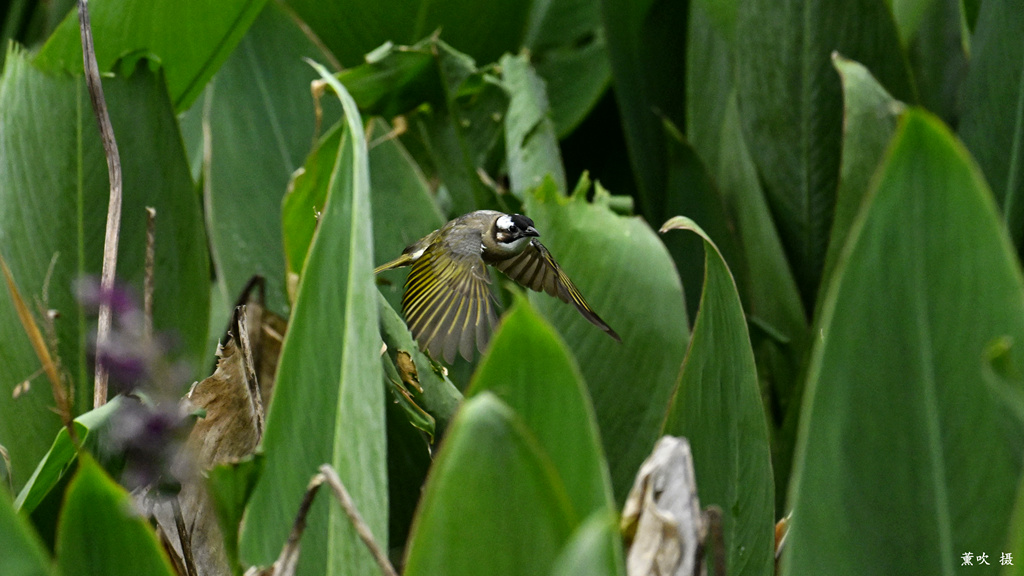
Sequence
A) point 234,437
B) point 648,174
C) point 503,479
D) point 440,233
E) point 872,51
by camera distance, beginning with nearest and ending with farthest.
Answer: point 503,479 < point 234,437 < point 440,233 < point 872,51 < point 648,174

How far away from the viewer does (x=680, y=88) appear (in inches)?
40.5

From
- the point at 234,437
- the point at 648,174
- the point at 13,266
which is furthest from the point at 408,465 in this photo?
the point at 648,174

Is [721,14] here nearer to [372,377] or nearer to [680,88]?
[680,88]

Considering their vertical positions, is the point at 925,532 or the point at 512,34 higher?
the point at 512,34

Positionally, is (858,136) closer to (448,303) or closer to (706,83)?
(706,83)

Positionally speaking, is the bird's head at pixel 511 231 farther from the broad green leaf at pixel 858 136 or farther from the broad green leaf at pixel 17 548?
the broad green leaf at pixel 17 548

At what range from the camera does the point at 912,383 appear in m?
0.29

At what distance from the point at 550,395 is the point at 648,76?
757mm

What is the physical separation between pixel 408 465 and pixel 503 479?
0.30 m

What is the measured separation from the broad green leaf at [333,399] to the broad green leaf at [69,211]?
30cm

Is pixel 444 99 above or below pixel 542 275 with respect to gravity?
above

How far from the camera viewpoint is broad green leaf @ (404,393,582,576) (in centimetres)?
24

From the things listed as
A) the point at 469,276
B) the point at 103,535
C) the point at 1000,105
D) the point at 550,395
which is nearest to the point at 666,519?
the point at 550,395

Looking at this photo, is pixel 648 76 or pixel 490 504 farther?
pixel 648 76
